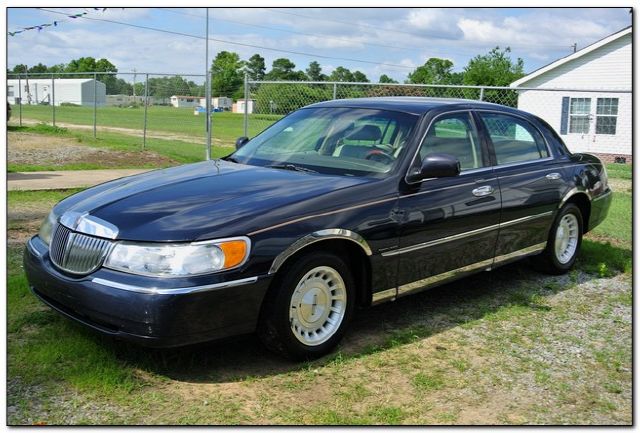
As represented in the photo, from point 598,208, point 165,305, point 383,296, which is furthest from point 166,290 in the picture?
point 598,208

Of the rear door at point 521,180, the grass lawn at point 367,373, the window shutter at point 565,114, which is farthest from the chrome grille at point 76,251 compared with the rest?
the window shutter at point 565,114

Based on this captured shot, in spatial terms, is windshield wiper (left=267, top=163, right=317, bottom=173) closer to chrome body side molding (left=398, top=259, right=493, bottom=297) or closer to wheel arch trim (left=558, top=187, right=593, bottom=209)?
chrome body side molding (left=398, top=259, right=493, bottom=297)

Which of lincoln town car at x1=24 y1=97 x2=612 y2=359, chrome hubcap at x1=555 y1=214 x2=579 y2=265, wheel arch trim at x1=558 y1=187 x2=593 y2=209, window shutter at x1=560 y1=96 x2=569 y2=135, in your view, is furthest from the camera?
window shutter at x1=560 y1=96 x2=569 y2=135

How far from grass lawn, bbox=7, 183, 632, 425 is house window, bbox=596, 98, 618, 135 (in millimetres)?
19706

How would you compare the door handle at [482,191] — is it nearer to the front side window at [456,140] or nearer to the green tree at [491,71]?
the front side window at [456,140]

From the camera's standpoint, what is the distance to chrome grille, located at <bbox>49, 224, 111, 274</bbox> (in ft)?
12.2

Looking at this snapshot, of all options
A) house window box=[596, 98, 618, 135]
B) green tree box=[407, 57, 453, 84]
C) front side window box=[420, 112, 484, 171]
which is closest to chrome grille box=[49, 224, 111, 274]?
front side window box=[420, 112, 484, 171]

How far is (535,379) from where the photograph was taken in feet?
13.4

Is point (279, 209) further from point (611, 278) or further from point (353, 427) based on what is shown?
point (611, 278)

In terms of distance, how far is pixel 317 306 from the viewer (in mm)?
4156

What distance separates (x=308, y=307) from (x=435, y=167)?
4.42 ft

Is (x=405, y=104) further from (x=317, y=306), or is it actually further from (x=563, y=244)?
(x=563, y=244)

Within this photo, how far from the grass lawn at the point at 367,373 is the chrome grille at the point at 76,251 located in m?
0.57

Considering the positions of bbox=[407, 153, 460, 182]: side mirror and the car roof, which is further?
the car roof
